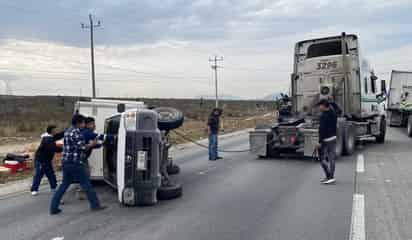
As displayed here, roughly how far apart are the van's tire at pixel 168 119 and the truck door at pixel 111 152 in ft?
2.93

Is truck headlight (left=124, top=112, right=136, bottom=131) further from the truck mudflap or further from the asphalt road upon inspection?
the truck mudflap

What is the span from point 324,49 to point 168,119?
8.56 metres

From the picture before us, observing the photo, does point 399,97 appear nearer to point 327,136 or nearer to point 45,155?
point 327,136

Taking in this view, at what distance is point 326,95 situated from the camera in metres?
15.4

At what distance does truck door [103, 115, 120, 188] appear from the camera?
864cm

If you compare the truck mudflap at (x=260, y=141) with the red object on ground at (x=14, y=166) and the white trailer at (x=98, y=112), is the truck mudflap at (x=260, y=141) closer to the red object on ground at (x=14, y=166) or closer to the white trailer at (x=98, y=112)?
the white trailer at (x=98, y=112)

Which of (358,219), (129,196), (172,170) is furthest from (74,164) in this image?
(358,219)

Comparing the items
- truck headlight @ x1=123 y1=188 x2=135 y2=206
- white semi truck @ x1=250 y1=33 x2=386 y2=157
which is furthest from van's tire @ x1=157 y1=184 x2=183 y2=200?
white semi truck @ x1=250 y1=33 x2=386 y2=157

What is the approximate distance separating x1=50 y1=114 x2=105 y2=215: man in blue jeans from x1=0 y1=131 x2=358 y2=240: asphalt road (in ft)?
0.70

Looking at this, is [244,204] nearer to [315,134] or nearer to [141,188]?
[141,188]

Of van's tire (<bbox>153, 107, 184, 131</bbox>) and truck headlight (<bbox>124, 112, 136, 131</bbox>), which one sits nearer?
truck headlight (<bbox>124, 112, 136, 131</bbox>)

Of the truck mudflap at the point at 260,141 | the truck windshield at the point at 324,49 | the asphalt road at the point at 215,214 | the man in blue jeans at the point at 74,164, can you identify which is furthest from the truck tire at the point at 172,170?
the truck windshield at the point at 324,49

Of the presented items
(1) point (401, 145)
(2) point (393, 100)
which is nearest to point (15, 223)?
(1) point (401, 145)

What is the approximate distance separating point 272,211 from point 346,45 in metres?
9.82
